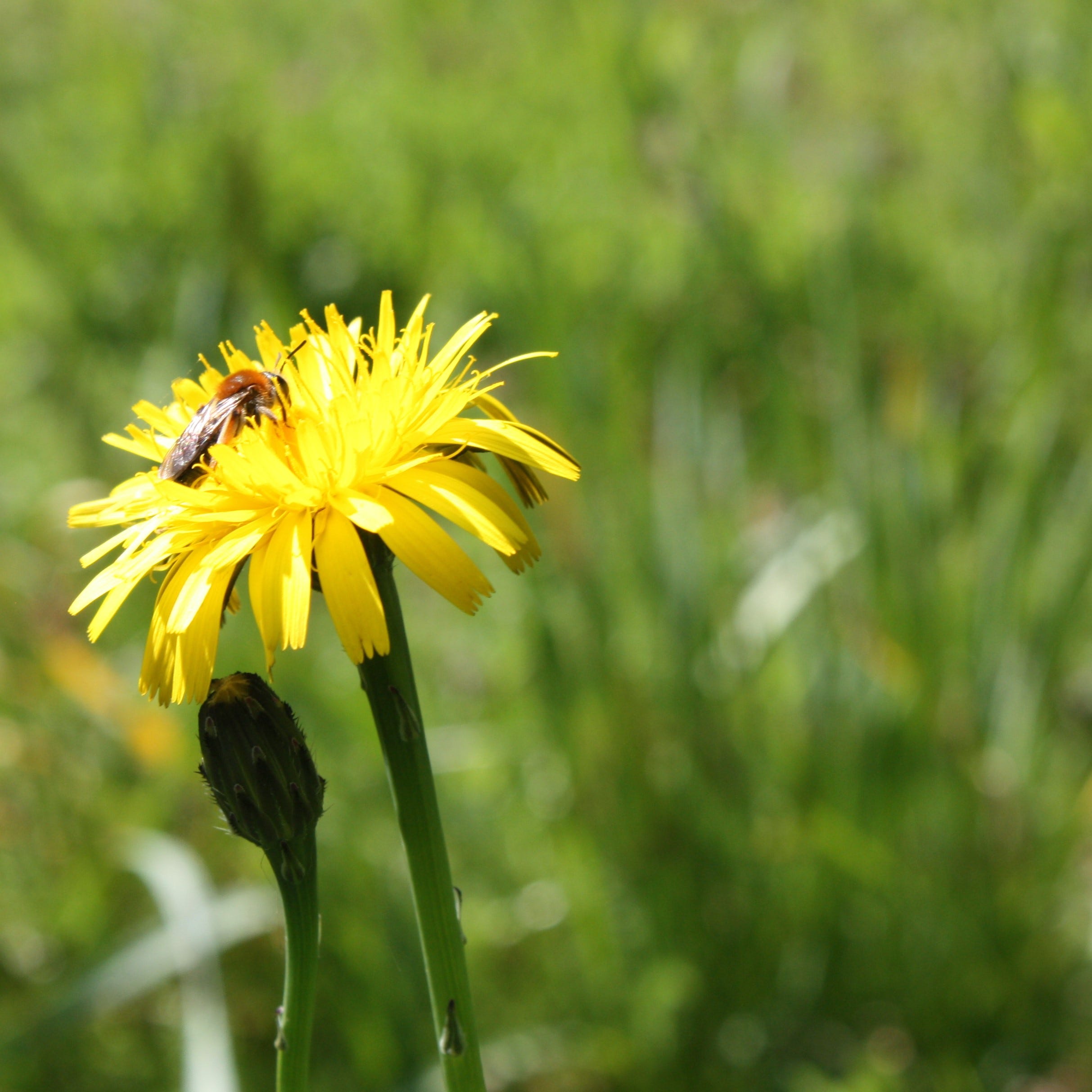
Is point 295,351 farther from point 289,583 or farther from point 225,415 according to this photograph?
point 289,583

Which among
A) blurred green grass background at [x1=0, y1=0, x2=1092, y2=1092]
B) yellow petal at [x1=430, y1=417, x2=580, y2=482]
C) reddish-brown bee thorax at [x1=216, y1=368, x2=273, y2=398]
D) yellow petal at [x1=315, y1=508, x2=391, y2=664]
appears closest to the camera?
yellow petal at [x1=315, y1=508, x2=391, y2=664]

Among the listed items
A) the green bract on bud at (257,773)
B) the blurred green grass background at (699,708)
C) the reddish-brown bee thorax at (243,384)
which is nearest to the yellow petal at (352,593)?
the green bract on bud at (257,773)

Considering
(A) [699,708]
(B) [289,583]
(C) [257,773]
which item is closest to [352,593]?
(B) [289,583]

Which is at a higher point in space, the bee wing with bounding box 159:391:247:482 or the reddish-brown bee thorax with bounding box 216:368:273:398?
the reddish-brown bee thorax with bounding box 216:368:273:398

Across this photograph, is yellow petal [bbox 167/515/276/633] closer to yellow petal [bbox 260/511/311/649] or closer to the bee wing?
yellow petal [bbox 260/511/311/649]

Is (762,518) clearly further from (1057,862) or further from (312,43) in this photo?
(312,43)

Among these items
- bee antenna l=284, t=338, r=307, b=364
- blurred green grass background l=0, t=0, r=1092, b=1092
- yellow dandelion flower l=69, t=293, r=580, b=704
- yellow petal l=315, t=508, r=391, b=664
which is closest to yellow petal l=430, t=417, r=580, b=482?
yellow dandelion flower l=69, t=293, r=580, b=704
